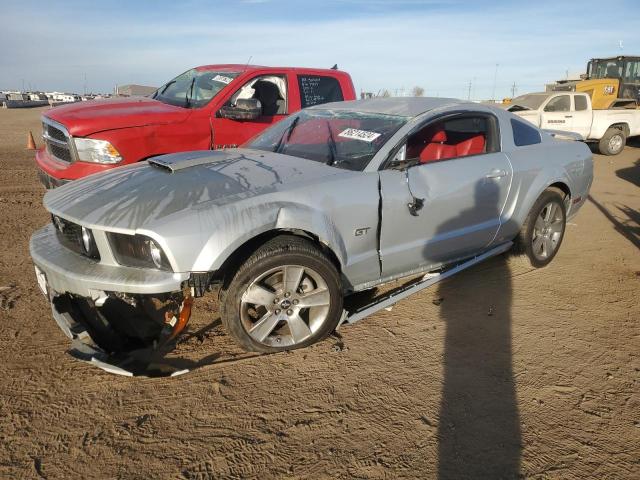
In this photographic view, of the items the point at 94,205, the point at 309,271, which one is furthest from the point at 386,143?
the point at 94,205

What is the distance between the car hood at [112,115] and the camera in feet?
15.5

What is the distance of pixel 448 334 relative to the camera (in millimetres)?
3469

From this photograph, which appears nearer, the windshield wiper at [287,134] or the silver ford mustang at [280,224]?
the silver ford mustang at [280,224]

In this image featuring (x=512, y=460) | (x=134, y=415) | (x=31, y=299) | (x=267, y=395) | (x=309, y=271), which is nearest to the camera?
(x=512, y=460)

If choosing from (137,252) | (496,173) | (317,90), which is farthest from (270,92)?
(137,252)

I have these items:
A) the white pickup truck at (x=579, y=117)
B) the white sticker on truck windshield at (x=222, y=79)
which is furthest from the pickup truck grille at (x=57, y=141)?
the white pickup truck at (x=579, y=117)

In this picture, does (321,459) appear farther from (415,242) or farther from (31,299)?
(31,299)

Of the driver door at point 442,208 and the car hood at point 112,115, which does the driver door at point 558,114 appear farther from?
the car hood at point 112,115

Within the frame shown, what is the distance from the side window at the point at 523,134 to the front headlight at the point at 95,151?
12.3 feet

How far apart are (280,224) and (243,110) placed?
112 inches

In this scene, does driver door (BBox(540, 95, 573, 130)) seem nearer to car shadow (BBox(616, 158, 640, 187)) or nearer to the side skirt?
car shadow (BBox(616, 158, 640, 187))

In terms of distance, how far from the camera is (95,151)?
4719 millimetres

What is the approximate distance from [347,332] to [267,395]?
90cm

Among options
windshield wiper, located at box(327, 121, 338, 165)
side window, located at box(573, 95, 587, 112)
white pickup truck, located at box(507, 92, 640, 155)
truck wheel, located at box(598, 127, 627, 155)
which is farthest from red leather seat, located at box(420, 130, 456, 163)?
truck wheel, located at box(598, 127, 627, 155)
